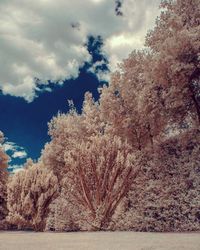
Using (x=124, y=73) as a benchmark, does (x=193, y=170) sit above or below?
below

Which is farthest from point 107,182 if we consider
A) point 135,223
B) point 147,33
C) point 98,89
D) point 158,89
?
point 98,89

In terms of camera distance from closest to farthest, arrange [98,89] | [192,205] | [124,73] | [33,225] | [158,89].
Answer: [192,205] < [33,225] < [158,89] < [124,73] < [98,89]

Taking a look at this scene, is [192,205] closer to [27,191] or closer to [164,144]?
Result: [164,144]

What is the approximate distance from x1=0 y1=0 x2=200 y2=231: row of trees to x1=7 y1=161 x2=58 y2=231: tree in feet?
0.11

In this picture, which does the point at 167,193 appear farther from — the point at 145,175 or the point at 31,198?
the point at 31,198

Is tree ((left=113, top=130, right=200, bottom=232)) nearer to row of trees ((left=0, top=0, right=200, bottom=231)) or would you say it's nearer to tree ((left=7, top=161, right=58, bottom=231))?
row of trees ((left=0, top=0, right=200, bottom=231))

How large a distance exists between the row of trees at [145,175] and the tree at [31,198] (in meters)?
0.03

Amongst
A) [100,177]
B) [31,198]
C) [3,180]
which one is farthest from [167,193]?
[3,180]

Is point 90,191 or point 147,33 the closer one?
point 90,191

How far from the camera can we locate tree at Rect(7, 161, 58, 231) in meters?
12.2

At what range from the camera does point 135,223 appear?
11.3 m

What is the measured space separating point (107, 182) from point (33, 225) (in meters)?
3.39

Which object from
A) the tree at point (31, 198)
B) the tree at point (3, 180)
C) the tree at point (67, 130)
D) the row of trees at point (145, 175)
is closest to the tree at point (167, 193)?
the row of trees at point (145, 175)

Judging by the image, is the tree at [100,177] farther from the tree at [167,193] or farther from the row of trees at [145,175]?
the tree at [167,193]
